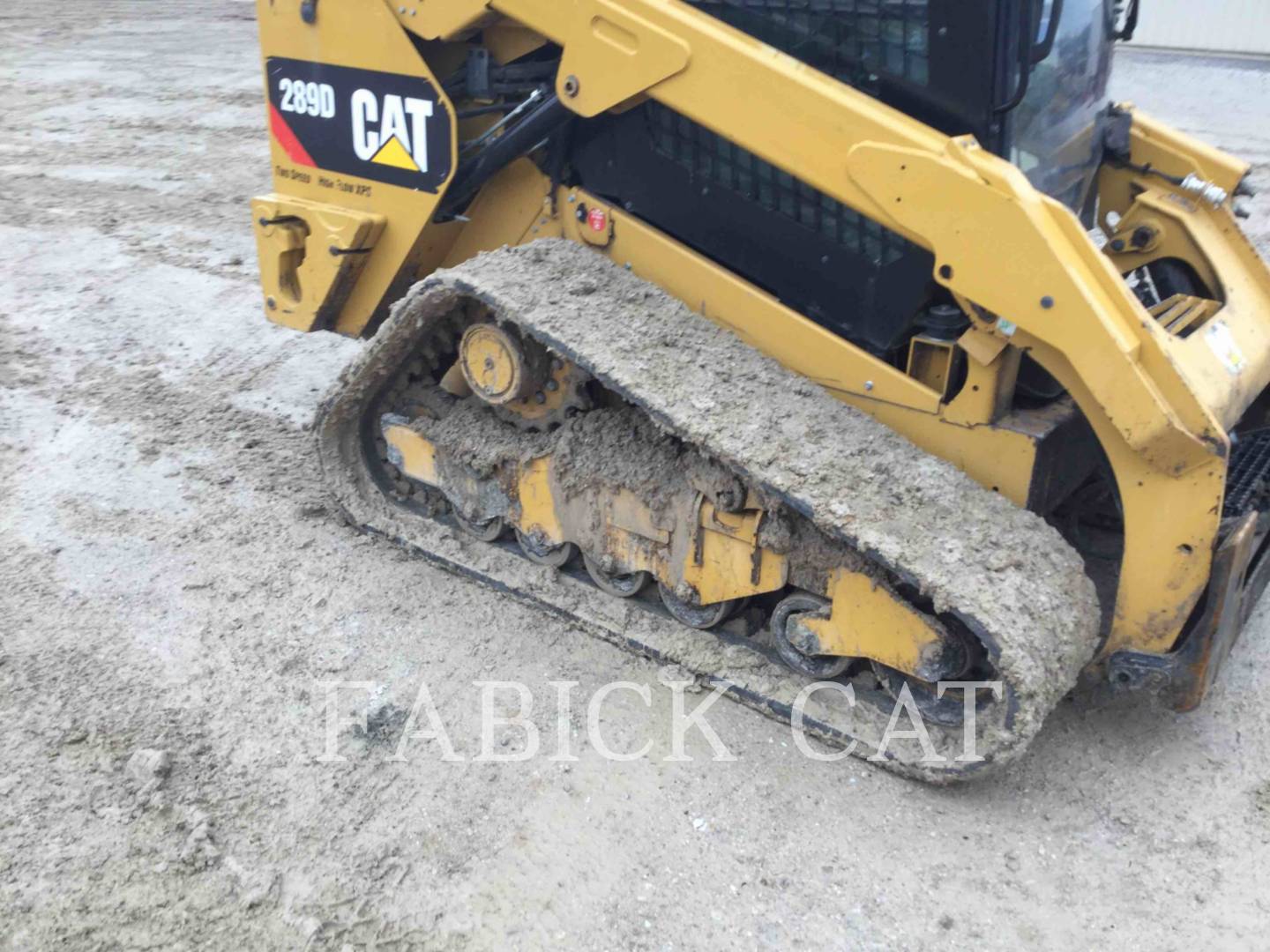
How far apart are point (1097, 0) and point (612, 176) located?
1.39 meters

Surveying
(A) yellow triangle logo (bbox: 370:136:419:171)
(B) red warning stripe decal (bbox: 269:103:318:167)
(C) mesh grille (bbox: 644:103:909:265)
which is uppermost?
(C) mesh grille (bbox: 644:103:909:265)

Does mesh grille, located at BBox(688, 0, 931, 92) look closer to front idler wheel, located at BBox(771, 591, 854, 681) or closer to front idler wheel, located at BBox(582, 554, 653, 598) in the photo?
front idler wheel, located at BBox(771, 591, 854, 681)

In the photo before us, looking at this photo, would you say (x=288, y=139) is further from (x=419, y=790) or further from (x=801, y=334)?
(x=419, y=790)

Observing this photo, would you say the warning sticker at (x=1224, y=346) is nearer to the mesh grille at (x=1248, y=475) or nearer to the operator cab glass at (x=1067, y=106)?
the mesh grille at (x=1248, y=475)

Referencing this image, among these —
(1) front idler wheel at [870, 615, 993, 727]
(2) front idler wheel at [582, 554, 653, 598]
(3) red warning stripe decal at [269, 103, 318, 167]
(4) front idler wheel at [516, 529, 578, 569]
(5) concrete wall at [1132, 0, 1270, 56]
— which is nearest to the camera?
(1) front idler wheel at [870, 615, 993, 727]

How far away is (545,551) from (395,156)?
1263 millimetres

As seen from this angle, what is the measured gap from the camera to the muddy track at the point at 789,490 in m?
2.62

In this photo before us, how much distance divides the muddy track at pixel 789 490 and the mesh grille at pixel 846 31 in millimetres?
709

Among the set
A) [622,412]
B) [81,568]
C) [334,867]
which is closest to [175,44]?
[81,568]

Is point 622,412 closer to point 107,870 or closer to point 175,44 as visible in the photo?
point 107,870

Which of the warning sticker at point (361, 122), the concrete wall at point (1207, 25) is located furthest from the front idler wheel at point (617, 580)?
the concrete wall at point (1207, 25)

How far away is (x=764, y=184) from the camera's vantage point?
3.10 m

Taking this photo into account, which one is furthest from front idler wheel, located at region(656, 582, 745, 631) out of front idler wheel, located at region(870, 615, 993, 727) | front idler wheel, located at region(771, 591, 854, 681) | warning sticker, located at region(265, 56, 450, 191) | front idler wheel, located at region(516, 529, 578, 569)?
warning sticker, located at region(265, 56, 450, 191)

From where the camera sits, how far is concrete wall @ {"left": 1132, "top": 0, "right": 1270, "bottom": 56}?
1214 cm
